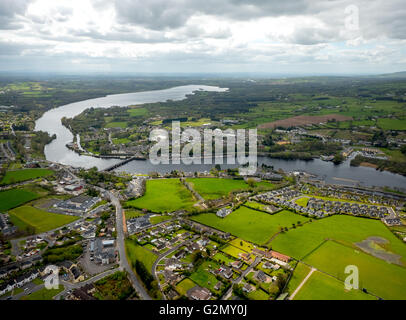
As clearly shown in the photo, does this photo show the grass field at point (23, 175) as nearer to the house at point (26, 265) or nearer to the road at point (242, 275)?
the house at point (26, 265)

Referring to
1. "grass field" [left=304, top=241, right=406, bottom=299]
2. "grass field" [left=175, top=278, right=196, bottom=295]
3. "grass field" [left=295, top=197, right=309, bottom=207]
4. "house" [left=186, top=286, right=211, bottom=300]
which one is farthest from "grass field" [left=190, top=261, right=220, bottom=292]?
"grass field" [left=295, top=197, right=309, bottom=207]

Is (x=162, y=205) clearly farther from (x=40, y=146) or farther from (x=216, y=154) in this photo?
(x=40, y=146)

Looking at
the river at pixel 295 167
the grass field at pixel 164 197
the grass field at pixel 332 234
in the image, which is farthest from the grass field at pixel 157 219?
the river at pixel 295 167

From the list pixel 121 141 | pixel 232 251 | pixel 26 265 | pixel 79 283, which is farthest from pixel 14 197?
pixel 121 141

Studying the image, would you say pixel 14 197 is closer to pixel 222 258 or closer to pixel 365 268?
pixel 222 258

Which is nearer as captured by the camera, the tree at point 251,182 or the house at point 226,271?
the house at point 226,271

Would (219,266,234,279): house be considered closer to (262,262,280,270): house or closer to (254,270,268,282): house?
(254,270,268,282): house
